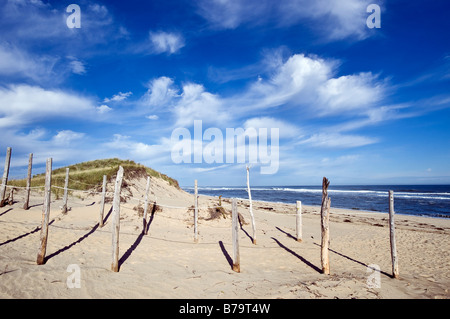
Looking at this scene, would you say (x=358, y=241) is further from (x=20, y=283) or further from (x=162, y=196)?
(x=162, y=196)

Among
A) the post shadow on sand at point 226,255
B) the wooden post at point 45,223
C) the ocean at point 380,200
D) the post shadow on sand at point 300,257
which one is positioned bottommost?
the post shadow on sand at point 300,257

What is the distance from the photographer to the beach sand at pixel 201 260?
5457 mm

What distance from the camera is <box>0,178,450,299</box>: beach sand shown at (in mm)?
5457

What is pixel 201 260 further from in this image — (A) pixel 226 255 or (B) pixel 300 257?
(B) pixel 300 257

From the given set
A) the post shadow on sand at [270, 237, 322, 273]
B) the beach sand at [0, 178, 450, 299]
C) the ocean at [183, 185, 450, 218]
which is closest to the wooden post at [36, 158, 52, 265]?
the beach sand at [0, 178, 450, 299]

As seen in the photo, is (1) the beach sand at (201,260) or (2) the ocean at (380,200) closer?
(1) the beach sand at (201,260)

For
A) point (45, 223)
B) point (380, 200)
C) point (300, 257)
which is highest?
point (45, 223)

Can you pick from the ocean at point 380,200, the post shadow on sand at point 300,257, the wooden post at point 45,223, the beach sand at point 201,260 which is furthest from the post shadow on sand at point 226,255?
the ocean at point 380,200

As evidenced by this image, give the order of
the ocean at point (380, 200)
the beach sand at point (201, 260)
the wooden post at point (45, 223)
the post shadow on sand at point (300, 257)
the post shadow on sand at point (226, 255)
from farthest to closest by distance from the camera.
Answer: the ocean at point (380, 200) < the post shadow on sand at point (226, 255) < the post shadow on sand at point (300, 257) < the wooden post at point (45, 223) < the beach sand at point (201, 260)

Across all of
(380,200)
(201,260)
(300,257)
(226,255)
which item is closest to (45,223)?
(201,260)

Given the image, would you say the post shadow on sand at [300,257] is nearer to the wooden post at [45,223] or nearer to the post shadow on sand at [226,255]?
the post shadow on sand at [226,255]

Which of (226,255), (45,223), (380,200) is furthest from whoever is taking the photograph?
(380,200)

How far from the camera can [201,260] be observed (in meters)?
8.08
